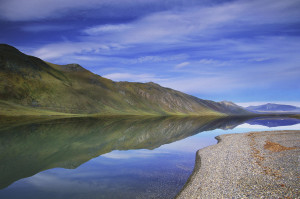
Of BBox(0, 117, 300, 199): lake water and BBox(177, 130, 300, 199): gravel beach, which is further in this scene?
BBox(0, 117, 300, 199): lake water

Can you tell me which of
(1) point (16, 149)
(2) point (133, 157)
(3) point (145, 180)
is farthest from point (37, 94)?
(3) point (145, 180)

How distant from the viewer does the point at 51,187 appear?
741 inches

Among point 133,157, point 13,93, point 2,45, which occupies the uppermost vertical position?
point 2,45

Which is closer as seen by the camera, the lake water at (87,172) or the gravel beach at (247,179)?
the gravel beach at (247,179)

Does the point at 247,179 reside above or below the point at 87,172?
above

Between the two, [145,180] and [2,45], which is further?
[2,45]

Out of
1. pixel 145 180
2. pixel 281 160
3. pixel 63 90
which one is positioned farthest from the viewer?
pixel 63 90

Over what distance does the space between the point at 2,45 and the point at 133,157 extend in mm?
215330

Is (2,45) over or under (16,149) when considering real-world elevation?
over

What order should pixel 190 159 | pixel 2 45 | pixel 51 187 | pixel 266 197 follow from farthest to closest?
1. pixel 2 45
2. pixel 190 159
3. pixel 51 187
4. pixel 266 197

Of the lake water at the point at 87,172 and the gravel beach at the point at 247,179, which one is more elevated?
the gravel beach at the point at 247,179

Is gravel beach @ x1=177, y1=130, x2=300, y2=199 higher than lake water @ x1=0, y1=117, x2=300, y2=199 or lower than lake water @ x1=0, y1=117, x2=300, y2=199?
higher

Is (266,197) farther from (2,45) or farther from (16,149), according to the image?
(2,45)

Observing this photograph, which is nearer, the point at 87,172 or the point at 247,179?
the point at 247,179
